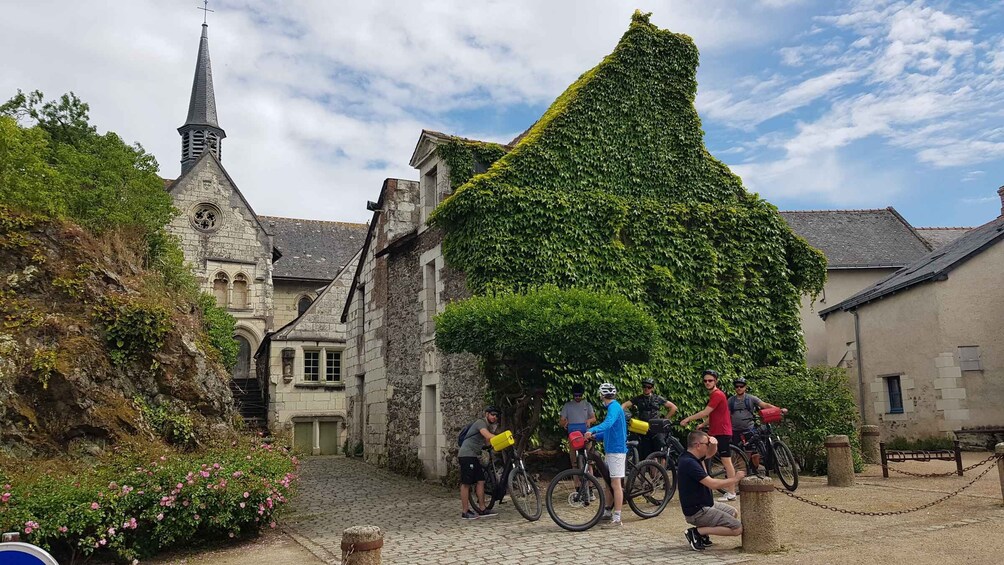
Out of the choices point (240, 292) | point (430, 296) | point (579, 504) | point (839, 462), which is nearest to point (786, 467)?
point (839, 462)

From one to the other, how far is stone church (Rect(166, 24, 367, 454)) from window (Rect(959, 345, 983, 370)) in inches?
686

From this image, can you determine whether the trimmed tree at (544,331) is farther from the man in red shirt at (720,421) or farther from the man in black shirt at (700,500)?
the man in black shirt at (700,500)

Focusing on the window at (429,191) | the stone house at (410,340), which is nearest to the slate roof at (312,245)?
the stone house at (410,340)

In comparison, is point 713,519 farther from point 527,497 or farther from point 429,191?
point 429,191

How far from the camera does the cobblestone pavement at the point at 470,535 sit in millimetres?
6738

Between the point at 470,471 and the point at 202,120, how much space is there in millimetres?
36055

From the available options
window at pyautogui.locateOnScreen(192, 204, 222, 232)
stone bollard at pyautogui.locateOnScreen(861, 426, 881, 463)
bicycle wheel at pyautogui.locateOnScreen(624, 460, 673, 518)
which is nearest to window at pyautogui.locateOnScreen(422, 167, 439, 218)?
bicycle wheel at pyautogui.locateOnScreen(624, 460, 673, 518)

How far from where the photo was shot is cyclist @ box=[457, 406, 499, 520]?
946 cm

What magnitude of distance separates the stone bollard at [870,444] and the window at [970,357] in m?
6.82

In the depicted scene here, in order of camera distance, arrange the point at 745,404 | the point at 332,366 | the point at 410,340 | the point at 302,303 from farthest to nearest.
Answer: the point at 302,303 → the point at 332,366 → the point at 410,340 → the point at 745,404

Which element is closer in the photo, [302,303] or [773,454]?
[773,454]

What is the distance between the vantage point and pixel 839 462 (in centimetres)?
1052

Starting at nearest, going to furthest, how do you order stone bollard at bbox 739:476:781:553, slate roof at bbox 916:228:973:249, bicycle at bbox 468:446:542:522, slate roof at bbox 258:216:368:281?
1. stone bollard at bbox 739:476:781:553
2. bicycle at bbox 468:446:542:522
3. slate roof at bbox 916:228:973:249
4. slate roof at bbox 258:216:368:281

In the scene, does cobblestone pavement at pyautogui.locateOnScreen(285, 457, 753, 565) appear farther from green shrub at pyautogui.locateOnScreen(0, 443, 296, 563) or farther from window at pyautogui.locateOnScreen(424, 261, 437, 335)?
window at pyautogui.locateOnScreen(424, 261, 437, 335)
